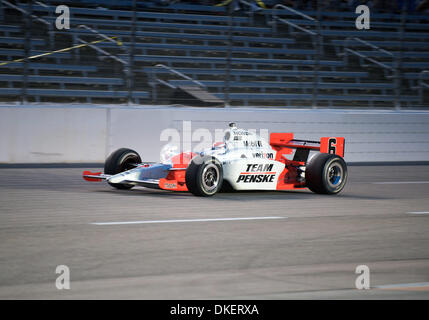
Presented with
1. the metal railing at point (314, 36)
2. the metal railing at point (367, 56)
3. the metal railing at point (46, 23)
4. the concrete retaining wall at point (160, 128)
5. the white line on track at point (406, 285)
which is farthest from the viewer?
the metal railing at point (367, 56)

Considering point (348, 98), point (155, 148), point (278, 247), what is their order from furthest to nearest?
1. point (348, 98)
2. point (155, 148)
3. point (278, 247)

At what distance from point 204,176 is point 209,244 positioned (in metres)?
3.11

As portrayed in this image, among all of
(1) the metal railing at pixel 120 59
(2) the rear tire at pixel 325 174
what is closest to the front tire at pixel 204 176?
(2) the rear tire at pixel 325 174

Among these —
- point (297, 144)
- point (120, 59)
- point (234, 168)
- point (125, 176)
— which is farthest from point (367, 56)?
point (125, 176)

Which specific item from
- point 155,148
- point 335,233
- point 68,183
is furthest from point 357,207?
point 155,148

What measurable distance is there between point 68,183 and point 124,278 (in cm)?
616

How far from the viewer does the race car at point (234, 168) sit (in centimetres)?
967

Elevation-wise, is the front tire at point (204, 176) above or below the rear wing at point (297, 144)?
below

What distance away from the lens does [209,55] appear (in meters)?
16.0

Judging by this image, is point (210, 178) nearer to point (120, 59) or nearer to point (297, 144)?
point (297, 144)

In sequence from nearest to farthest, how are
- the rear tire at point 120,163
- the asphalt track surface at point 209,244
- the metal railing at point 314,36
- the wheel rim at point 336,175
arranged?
the asphalt track surface at point 209,244, the rear tire at point 120,163, the wheel rim at point 336,175, the metal railing at point 314,36

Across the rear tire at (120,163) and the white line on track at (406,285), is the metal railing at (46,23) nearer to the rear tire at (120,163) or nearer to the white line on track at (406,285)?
the rear tire at (120,163)

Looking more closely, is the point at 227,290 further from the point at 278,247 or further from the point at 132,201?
the point at 132,201

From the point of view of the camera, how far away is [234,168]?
1012 cm
